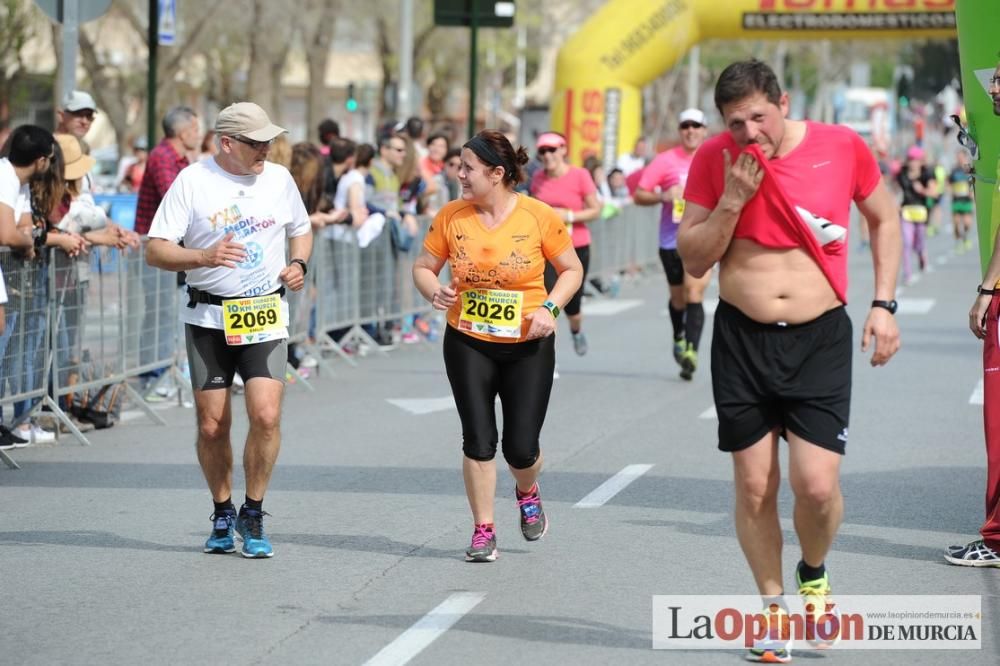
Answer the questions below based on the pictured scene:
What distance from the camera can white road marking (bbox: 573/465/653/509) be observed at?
30.1 feet

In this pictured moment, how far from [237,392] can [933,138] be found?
96375mm

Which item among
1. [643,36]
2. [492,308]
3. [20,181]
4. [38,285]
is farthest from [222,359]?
[643,36]

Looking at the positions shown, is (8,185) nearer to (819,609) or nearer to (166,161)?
(166,161)

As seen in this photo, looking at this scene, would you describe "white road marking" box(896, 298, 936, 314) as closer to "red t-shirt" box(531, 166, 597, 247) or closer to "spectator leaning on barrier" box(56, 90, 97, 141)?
"red t-shirt" box(531, 166, 597, 247)

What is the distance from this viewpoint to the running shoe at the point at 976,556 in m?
7.60

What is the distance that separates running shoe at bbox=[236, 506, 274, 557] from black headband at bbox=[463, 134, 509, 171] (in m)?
1.72

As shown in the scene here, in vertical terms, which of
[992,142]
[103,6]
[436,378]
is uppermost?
[103,6]

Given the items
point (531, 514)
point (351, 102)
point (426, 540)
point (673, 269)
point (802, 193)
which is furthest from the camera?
point (351, 102)

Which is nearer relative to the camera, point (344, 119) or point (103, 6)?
point (103, 6)

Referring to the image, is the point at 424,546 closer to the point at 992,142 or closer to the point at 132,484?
the point at 132,484

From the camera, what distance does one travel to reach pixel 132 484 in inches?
386

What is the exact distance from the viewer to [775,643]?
5922 mm

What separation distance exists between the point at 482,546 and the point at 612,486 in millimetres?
2119

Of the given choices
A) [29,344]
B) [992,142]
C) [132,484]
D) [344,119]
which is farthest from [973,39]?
[344,119]
